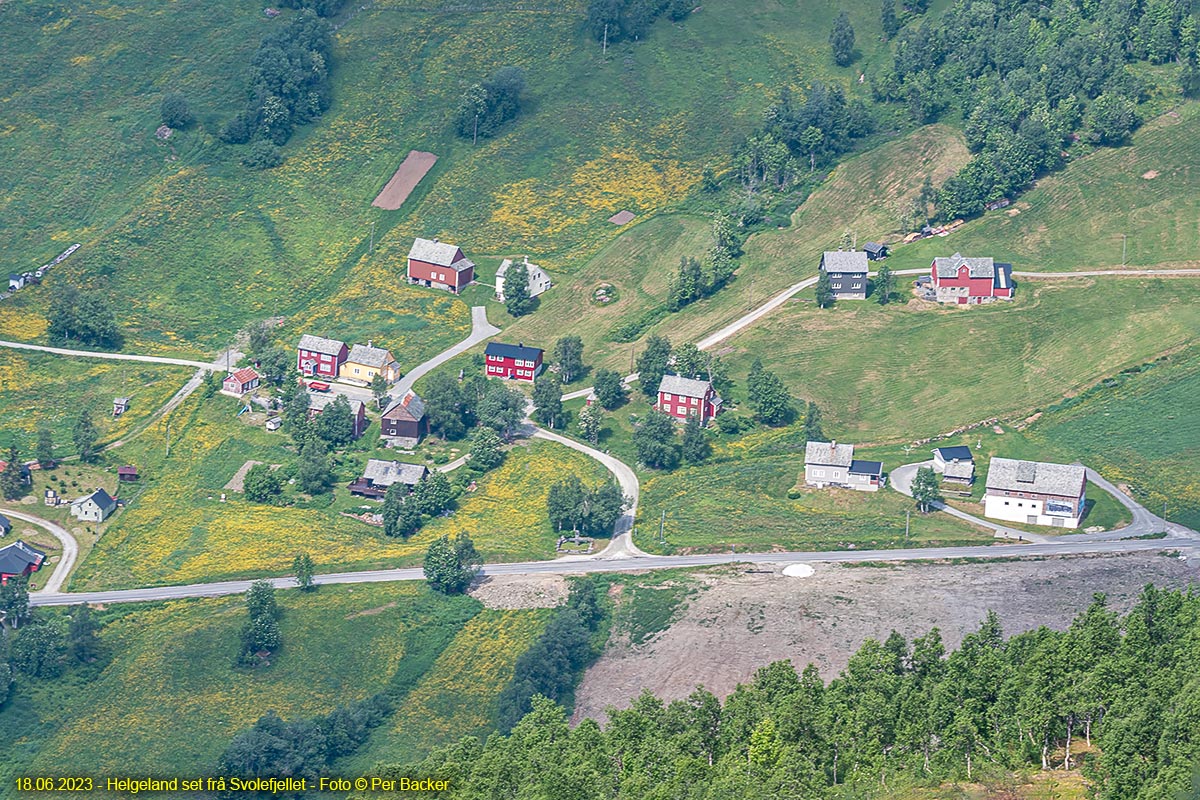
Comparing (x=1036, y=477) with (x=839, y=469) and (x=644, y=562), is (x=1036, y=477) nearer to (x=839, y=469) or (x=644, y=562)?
(x=839, y=469)

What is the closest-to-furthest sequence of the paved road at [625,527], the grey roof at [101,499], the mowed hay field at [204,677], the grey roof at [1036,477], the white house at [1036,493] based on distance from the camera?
the mowed hay field at [204,677] < the grey roof at [1036,477] < the white house at [1036,493] < the paved road at [625,527] < the grey roof at [101,499]

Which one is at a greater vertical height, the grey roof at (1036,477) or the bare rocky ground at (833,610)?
the grey roof at (1036,477)

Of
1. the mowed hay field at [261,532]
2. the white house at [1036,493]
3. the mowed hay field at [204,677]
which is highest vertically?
the white house at [1036,493]

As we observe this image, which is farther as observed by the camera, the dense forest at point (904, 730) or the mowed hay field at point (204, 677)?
the mowed hay field at point (204, 677)

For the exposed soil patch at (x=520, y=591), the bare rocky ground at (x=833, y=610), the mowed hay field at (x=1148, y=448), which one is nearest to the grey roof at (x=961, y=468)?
the mowed hay field at (x=1148, y=448)

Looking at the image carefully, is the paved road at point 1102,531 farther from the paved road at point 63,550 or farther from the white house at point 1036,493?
the paved road at point 63,550

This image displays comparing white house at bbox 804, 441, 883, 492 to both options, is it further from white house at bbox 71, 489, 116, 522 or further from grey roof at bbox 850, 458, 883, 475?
white house at bbox 71, 489, 116, 522

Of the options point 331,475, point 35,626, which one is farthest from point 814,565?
point 35,626
